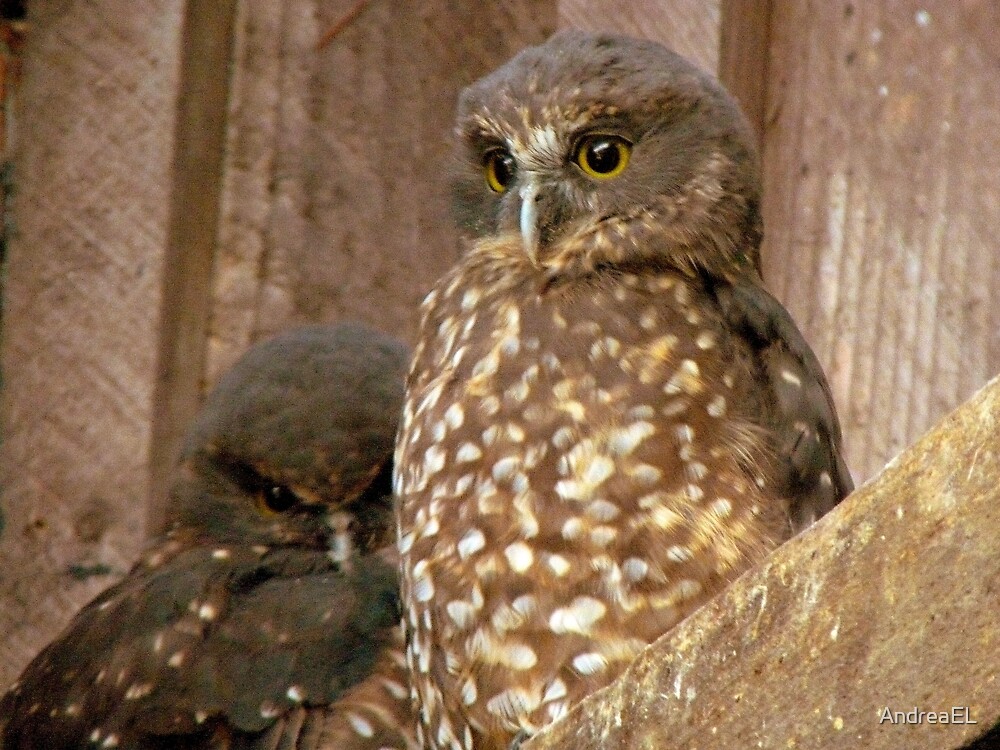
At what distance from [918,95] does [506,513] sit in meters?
0.87

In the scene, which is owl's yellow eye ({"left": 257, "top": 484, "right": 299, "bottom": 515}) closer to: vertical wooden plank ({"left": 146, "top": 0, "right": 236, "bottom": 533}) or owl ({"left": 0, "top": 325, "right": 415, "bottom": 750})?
owl ({"left": 0, "top": 325, "right": 415, "bottom": 750})

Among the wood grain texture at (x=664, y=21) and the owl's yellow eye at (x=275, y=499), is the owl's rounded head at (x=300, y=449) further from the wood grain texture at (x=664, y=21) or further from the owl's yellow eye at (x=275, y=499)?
the wood grain texture at (x=664, y=21)

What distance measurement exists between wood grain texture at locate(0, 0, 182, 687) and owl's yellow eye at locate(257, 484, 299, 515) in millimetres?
416

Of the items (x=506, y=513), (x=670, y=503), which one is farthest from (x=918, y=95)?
(x=506, y=513)

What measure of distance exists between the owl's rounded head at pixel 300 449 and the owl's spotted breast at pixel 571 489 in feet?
1.76

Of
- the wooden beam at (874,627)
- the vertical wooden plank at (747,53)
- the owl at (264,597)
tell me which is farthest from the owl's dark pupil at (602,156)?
the wooden beam at (874,627)

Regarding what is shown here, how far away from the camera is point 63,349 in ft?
9.98

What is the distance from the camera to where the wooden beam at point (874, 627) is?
1.46 meters

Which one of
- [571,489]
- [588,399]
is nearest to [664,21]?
[588,399]

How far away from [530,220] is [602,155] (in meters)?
0.18

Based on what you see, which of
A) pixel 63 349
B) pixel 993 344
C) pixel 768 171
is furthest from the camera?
pixel 63 349

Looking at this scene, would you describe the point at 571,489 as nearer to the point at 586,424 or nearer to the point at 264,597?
the point at 586,424

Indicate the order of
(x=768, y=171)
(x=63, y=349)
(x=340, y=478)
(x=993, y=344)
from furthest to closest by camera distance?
(x=340, y=478) < (x=63, y=349) < (x=768, y=171) < (x=993, y=344)

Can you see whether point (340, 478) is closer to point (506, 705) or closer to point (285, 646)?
point (285, 646)
